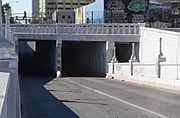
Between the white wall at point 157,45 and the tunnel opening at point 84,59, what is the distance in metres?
5.72

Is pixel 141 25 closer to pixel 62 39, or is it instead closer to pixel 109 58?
pixel 109 58

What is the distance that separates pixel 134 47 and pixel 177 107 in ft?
113

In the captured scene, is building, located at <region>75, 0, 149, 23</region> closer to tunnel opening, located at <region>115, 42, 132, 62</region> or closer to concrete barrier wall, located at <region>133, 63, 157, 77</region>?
tunnel opening, located at <region>115, 42, 132, 62</region>

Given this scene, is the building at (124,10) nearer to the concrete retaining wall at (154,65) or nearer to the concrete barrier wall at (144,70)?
the concrete retaining wall at (154,65)

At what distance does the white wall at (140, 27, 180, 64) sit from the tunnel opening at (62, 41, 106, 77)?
5716mm

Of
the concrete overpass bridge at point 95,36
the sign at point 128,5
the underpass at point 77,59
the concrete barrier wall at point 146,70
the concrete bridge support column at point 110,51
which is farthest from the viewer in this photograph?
the sign at point 128,5

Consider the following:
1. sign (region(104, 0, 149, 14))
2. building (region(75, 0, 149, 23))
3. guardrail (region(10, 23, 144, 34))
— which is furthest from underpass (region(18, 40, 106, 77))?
sign (region(104, 0, 149, 14))

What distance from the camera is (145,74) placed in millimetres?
37438

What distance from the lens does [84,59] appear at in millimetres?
66938

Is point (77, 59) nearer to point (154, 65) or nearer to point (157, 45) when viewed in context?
point (157, 45)

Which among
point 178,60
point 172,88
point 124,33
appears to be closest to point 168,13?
point 124,33

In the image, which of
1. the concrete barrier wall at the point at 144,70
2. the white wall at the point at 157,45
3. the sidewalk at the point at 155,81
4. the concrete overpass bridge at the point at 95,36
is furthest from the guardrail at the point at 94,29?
the concrete barrier wall at the point at 144,70

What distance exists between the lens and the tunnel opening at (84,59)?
187 ft

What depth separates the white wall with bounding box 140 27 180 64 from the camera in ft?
129
